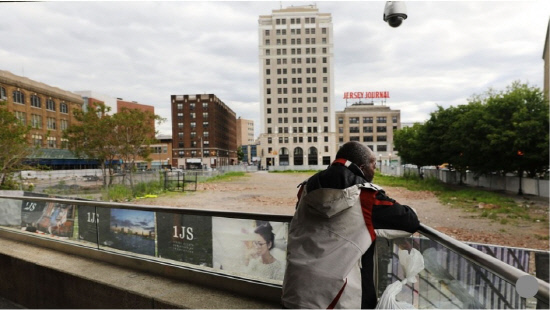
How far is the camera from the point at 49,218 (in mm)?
5422

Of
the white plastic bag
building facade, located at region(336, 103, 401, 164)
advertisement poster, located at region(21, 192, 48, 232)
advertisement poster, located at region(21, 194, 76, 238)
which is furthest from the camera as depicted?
building facade, located at region(336, 103, 401, 164)

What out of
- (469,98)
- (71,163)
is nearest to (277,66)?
(71,163)

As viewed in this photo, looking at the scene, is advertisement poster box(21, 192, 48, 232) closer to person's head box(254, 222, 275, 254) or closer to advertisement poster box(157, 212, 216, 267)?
advertisement poster box(157, 212, 216, 267)

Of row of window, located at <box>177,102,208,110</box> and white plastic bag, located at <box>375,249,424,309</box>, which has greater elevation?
row of window, located at <box>177,102,208,110</box>

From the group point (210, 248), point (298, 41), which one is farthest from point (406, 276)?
point (298, 41)

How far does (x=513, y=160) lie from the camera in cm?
2362

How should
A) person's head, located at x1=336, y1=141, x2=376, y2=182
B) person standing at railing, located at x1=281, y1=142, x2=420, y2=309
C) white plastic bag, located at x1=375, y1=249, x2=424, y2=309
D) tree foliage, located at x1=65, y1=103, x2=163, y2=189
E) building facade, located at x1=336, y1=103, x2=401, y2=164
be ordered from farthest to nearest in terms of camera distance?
A: building facade, located at x1=336, y1=103, x2=401, y2=164 → tree foliage, located at x1=65, y1=103, x2=163, y2=189 → person's head, located at x1=336, y1=141, x2=376, y2=182 → white plastic bag, located at x1=375, y1=249, x2=424, y2=309 → person standing at railing, located at x1=281, y1=142, x2=420, y2=309

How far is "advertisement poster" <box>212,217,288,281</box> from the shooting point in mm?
3434

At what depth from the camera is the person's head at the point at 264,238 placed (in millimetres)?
3486

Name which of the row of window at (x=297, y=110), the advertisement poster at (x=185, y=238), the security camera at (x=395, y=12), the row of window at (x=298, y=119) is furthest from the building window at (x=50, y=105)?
the advertisement poster at (x=185, y=238)

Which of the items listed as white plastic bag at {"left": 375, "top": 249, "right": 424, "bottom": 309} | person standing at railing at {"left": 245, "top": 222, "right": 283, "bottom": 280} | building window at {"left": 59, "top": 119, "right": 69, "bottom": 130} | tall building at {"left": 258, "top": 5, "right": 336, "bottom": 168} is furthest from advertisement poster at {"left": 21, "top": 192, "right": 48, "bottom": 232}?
tall building at {"left": 258, "top": 5, "right": 336, "bottom": 168}

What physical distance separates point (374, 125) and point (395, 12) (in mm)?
91346

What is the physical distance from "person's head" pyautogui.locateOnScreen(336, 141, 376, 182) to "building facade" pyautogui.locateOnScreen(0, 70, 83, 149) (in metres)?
56.6

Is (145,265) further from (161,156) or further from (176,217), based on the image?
(161,156)
